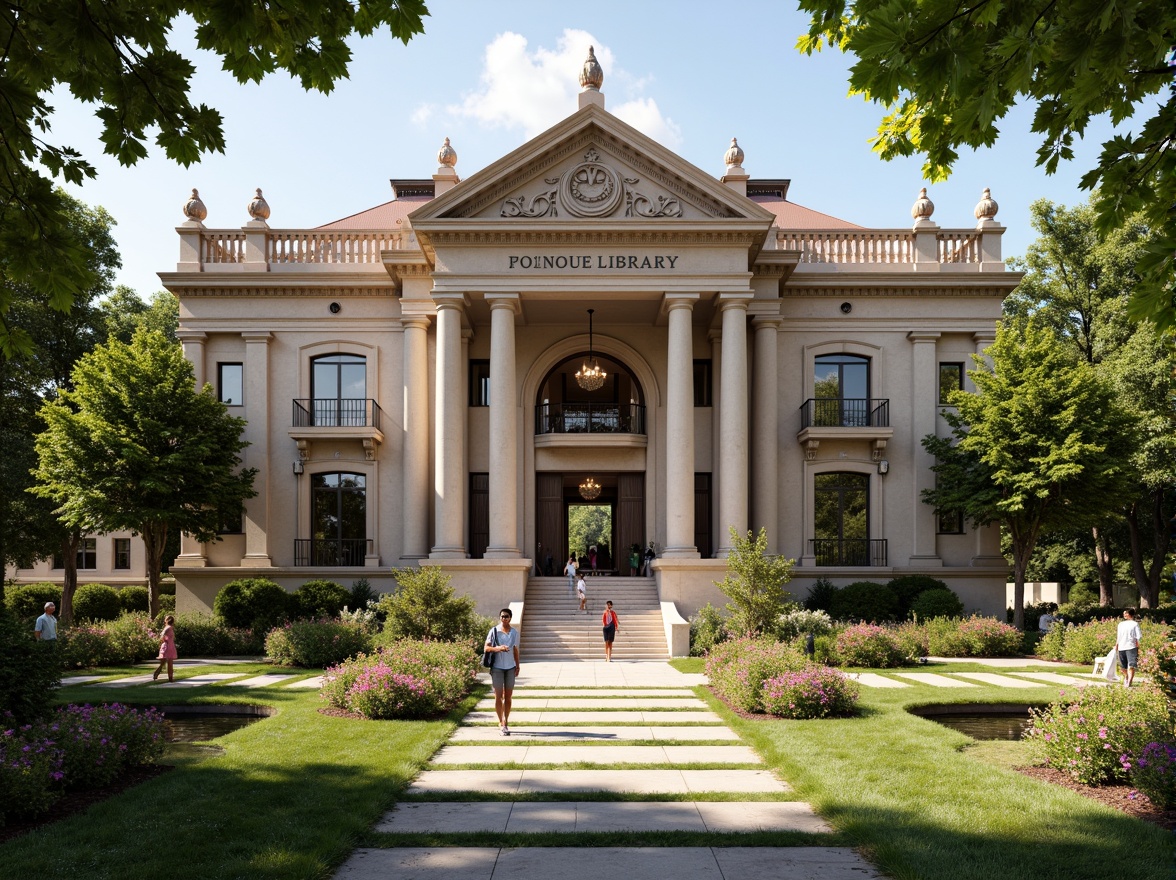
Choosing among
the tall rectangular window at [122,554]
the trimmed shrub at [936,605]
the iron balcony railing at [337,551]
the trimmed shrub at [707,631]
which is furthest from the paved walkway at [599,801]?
the tall rectangular window at [122,554]

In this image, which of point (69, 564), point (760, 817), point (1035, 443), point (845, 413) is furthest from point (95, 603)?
point (760, 817)

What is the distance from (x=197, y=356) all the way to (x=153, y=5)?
28.0m

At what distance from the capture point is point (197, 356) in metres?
32.0

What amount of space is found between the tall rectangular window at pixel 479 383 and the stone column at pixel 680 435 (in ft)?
25.0

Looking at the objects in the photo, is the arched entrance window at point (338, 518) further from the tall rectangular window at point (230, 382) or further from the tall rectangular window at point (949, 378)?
the tall rectangular window at point (949, 378)

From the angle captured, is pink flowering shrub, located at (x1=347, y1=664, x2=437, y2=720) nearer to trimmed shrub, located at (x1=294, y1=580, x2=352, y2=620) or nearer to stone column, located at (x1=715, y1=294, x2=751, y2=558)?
trimmed shrub, located at (x1=294, y1=580, x2=352, y2=620)

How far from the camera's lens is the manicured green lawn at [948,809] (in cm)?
730

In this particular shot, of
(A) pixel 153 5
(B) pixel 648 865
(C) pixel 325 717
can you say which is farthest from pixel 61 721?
(A) pixel 153 5

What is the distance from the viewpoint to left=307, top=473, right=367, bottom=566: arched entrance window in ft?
105

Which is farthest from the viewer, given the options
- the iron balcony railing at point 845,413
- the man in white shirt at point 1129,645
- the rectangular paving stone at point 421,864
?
the iron balcony railing at point 845,413

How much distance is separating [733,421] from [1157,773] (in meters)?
20.1

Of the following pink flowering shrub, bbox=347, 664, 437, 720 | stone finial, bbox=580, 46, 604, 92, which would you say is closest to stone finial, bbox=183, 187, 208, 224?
stone finial, bbox=580, 46, 604, 92

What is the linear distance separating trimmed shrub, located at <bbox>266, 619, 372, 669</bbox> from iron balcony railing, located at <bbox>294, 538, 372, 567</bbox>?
8.40 m

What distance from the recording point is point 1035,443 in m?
27.4
